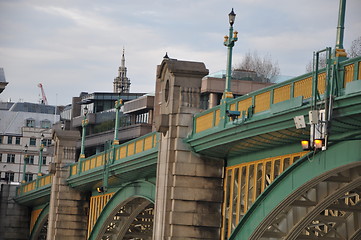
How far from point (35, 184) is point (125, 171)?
3493 centimetres

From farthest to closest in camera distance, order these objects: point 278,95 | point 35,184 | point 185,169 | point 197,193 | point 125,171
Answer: point 35,184 < point 125,171 < point 197,193 < point 185,169 < point 278,95

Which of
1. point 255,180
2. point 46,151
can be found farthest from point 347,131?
point 46,151

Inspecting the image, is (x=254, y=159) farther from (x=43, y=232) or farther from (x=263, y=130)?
(x=43, y=232)

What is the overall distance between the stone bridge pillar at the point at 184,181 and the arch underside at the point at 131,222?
64.1 ft

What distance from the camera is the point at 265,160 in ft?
102

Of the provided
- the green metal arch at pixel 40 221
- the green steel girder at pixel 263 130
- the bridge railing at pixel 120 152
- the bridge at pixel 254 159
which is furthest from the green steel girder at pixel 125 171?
the green metal arch at pixel 40 221

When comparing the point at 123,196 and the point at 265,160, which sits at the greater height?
the point at 123,196

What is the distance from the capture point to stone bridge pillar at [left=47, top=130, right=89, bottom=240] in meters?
65.7

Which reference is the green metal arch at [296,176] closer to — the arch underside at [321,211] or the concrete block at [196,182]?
the arch underside at [321,211]

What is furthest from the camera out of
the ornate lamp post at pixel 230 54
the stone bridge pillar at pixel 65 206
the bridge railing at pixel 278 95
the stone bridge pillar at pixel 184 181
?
the stone bridge pillar at pixel 65 206

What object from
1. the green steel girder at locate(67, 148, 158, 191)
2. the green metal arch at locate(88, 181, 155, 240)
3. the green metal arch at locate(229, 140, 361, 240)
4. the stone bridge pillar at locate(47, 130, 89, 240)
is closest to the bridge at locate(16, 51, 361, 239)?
the green metal arch at locate(229, 140, 361, 240)

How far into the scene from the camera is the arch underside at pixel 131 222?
58.2 meters

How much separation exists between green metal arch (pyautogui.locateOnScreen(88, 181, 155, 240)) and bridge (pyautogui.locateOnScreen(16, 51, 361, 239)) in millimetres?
473

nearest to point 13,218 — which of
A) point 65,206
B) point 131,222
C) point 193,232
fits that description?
point 65,206
